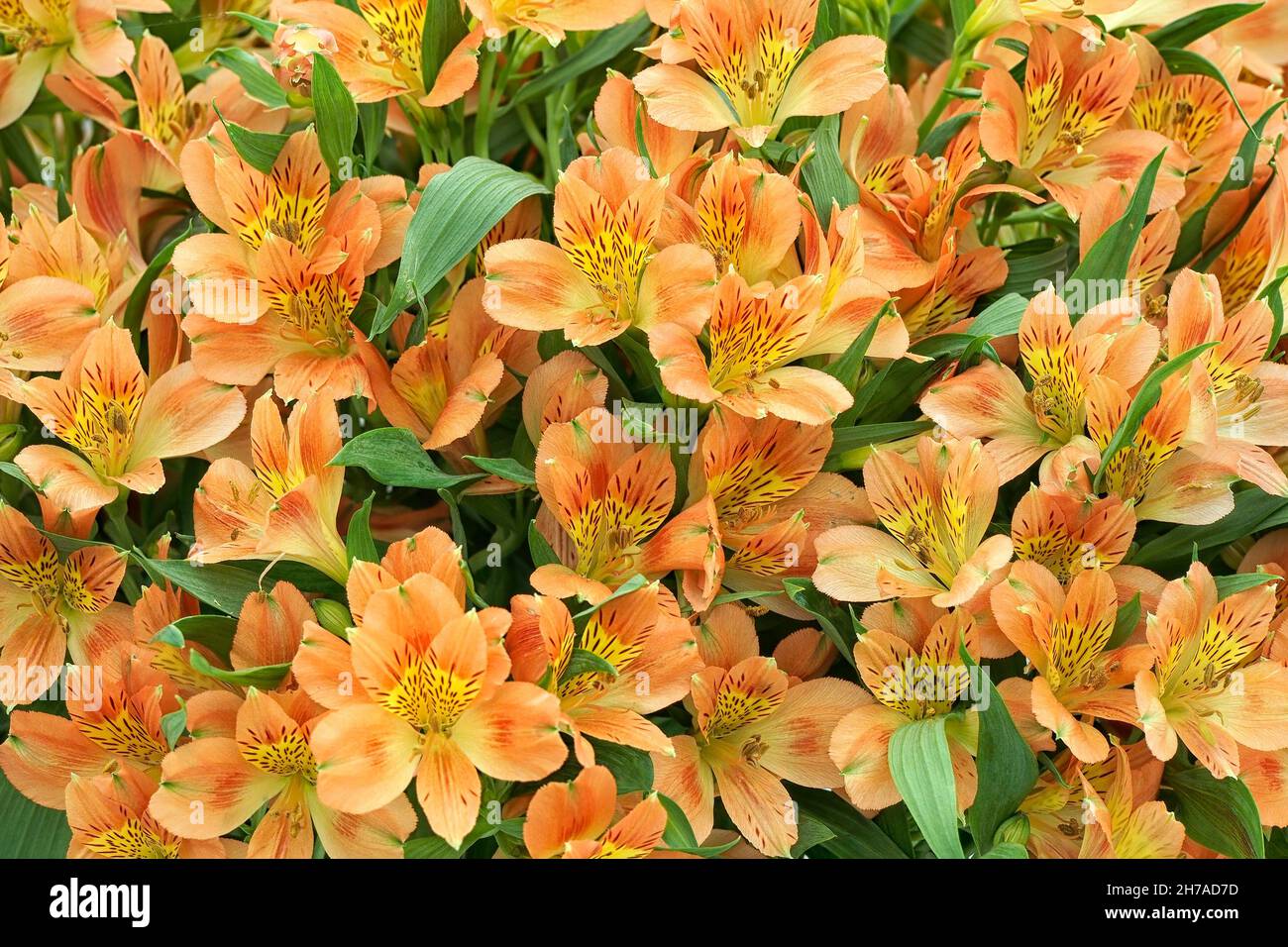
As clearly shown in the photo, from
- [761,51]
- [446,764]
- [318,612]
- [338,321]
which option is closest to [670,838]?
[446,764]

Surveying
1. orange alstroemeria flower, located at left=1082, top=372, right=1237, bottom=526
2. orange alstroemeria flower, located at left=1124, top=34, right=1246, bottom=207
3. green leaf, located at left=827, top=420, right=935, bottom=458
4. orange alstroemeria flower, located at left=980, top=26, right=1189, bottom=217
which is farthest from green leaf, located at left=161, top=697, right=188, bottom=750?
orange alstroemeria flower, located at left=1124, top=34, right=1246, bottom=207

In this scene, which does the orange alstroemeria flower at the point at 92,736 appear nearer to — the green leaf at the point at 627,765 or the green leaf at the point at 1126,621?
the green leaf at the point at 627,765

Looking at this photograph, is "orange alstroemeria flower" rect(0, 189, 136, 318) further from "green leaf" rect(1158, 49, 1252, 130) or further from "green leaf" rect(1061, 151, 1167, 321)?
"green leaf" rect(1158, 49, 1252, 130)

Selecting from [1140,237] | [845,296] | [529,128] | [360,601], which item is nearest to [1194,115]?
[1140,237]

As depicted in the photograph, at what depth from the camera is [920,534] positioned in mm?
771

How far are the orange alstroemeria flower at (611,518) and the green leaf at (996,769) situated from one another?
161mm

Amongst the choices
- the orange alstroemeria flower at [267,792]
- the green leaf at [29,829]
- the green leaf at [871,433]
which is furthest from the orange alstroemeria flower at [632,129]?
the green leaf at [29,829]

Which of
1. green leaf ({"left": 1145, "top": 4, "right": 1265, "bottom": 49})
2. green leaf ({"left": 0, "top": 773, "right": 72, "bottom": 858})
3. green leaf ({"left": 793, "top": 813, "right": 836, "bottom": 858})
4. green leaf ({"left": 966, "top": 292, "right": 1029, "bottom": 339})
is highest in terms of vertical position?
green leaf ({"left": 1145, "top": 4, "right": 1265, "bottom": 49})

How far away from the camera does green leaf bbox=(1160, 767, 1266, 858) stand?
29.3 inches

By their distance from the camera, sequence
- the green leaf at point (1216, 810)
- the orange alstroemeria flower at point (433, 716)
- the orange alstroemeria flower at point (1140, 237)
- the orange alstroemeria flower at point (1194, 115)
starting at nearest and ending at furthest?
the orange alstroemeria flower at point (433, 716) < the green leaf at point (1216, 810) < the orange alstroemeria flower at point (1140, 237) < the orange alstroemeria flower at point (1194, 115)

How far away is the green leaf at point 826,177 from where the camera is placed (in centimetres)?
85

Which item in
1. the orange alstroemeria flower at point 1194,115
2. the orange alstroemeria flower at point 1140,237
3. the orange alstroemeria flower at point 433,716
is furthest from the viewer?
the orange alstroemeria flower at point 1194,115

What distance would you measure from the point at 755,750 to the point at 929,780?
112 millimetres

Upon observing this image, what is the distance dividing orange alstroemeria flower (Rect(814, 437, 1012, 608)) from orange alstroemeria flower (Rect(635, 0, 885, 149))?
0.23 meters
